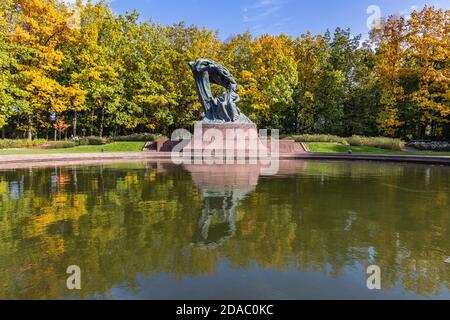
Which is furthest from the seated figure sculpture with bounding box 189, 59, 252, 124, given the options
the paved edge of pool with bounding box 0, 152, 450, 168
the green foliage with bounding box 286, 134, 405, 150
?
the green foliage with bounding box 286, 134, 405, 150

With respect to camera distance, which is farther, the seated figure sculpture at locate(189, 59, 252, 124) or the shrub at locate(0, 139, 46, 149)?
the shrub at locate(0, 139, 46, 149)

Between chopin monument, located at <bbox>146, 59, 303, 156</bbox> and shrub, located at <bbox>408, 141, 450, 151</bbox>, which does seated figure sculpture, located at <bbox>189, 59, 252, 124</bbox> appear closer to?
chopin monument, located at <bbox>146, 59, 303, 156</bbox>

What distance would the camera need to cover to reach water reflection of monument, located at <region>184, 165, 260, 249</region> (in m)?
6.10

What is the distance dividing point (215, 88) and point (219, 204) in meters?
34.2

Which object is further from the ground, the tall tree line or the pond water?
the tall tree line

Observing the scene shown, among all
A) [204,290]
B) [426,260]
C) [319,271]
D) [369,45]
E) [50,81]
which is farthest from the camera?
[369,45]

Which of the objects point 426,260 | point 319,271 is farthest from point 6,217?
point 426,260

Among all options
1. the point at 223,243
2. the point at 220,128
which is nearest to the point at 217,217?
the point at 223,243

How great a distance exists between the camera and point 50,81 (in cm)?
3369

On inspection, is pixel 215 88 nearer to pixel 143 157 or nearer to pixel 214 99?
pixel 214 99

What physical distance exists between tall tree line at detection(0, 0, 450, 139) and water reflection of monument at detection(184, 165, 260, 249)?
83.9ft

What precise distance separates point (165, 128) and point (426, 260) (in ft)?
136

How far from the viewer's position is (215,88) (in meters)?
41.6
